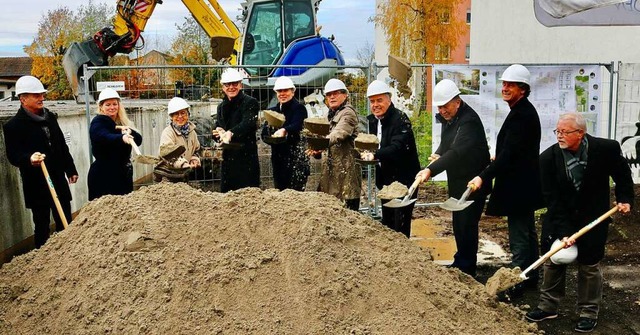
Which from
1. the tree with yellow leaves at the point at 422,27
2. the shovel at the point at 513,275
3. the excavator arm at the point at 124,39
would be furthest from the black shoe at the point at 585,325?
the tree with yellow leaves at the point at 422,27

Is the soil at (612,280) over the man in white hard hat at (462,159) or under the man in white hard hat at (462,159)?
under

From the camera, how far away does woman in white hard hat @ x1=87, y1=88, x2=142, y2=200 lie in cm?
563

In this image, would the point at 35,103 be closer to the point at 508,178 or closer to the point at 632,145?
the point at 508,178

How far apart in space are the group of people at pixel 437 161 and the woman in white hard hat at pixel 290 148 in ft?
0.04

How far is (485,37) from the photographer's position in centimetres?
2059

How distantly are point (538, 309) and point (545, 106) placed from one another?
3037 millimetres

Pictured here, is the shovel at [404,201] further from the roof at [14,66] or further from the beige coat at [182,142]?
the roof at [14,66]

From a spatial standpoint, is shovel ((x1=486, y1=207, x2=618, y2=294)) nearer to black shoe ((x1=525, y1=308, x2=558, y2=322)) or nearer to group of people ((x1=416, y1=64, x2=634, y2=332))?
group of people ((x1=416, y1=64, x2=634, y2=332))

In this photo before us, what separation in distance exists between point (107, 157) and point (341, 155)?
216 centimetres

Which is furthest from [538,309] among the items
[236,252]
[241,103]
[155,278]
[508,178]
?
[241,103]

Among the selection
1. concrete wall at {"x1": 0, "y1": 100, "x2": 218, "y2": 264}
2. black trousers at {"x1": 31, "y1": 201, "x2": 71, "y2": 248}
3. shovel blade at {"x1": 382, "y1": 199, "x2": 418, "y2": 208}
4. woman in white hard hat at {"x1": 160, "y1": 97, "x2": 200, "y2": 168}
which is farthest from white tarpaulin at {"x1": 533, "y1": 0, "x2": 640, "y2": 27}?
black trousers at {"x1": 31, "y1": 201, "x2": 71, "y2": 248}

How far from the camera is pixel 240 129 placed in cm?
606

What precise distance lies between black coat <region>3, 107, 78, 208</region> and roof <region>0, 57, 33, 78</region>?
172 ft

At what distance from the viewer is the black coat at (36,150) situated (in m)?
5.52
